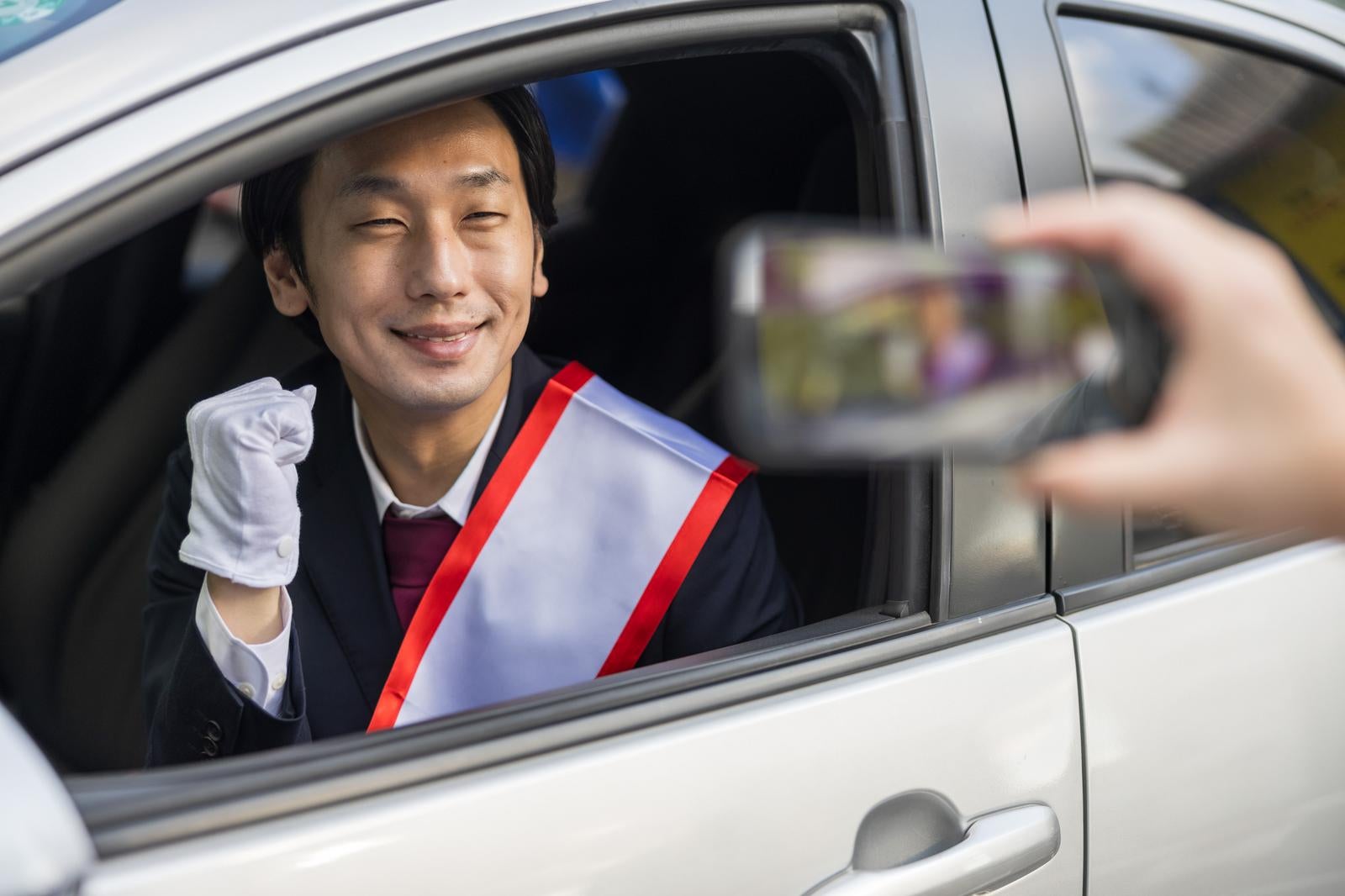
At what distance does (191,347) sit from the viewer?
237 centimetres

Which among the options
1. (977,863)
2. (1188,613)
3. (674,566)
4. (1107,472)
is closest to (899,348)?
(1107,472)

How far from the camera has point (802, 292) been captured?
0.78m

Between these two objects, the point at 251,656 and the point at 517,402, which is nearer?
the point at 251,656

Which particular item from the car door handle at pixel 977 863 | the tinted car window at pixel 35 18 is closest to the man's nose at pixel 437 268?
the tinted car window at pixel 35 18

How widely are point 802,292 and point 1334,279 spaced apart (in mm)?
1200

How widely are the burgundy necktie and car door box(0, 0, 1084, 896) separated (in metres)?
0.56

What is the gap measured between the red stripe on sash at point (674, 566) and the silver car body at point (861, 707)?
354 millimetres

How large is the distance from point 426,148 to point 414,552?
0.54 meters

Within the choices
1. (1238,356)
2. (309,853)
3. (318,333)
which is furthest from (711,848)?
(318,333)

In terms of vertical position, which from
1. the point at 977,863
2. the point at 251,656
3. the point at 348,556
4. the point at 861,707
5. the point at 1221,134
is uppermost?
the point at 1221,134

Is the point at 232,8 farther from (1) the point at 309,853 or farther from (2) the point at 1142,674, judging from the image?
(2) the point at 1142,674

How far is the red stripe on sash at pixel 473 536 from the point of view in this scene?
147cm

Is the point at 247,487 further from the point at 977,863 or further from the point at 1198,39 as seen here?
the point at 1198,39

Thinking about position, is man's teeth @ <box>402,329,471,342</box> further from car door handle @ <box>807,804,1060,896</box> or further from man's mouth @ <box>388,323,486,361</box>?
car door handle @ <box>807,804,1060,896</box>
